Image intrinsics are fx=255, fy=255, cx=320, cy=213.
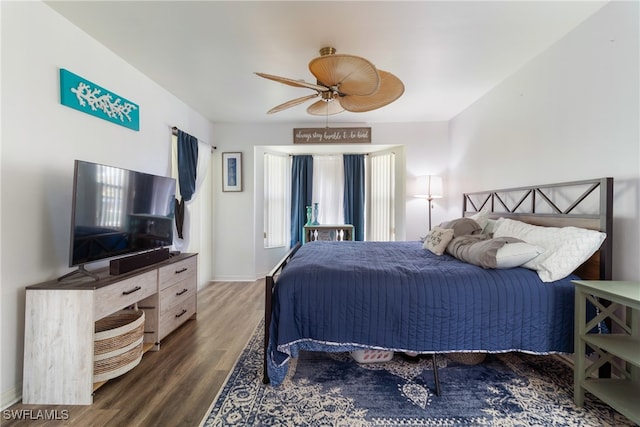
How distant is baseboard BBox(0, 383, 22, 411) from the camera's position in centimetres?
148

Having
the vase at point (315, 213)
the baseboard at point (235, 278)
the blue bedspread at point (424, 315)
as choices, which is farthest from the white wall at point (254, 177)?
the blue bedspread at point (424, 315)

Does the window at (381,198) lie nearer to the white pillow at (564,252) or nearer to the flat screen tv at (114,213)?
the white pillow at (564,252)

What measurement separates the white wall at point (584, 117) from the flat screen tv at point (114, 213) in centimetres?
341

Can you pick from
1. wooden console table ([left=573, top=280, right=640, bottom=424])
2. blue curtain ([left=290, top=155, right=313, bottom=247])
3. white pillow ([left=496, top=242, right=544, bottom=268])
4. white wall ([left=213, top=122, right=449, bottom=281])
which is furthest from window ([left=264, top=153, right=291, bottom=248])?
wooden console table ([left=573, top=280, right=640, bottom=424])

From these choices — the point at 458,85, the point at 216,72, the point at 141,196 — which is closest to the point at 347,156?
the point at 458,85

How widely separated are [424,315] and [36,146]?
2.68 metres

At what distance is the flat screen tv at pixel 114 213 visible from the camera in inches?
64.3

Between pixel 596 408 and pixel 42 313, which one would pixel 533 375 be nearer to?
pixel 596 408

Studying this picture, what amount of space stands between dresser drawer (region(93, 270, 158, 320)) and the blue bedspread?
3.46ft

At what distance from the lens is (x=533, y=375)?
5.85 feet

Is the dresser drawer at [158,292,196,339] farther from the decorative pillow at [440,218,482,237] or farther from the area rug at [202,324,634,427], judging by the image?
the decorative pillow at [440,218,482,237]

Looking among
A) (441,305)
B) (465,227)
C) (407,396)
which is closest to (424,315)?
(441,305)

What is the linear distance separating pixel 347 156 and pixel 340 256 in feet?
9.86

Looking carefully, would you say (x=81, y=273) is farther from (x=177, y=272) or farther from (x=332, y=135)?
(x=332, y=135)
